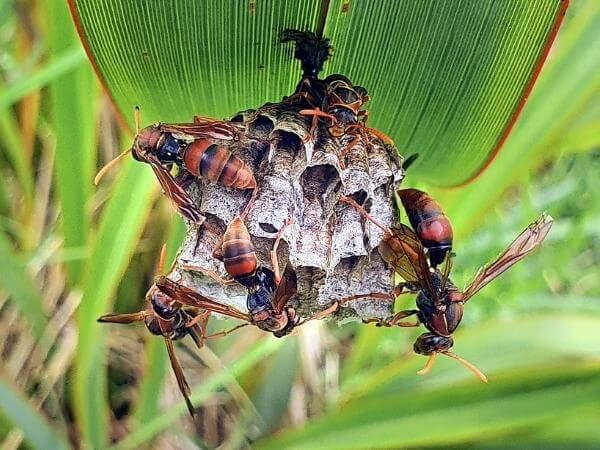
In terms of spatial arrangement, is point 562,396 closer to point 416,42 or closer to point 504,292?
point 504,292

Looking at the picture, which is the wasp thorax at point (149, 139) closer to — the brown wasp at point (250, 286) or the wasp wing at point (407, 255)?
the brown wasp at point (250, 286)

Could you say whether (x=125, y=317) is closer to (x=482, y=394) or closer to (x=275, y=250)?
(x=275, y=250)

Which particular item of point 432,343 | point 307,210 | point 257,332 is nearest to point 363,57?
point 307,210

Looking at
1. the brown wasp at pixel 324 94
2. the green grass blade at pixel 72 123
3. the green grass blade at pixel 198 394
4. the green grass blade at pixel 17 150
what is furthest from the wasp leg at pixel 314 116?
the green grass blade at pixel 17 150

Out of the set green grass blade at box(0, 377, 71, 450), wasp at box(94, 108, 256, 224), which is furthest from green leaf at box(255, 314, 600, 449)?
wasp at box(94, 108, 256, 224)

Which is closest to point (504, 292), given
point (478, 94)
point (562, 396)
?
point (562, 396)

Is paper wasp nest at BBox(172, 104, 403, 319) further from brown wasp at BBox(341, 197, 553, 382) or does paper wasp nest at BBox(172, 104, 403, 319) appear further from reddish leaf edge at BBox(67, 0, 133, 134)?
reddish leaf edge at BBox(67, 0, 133, 134)
